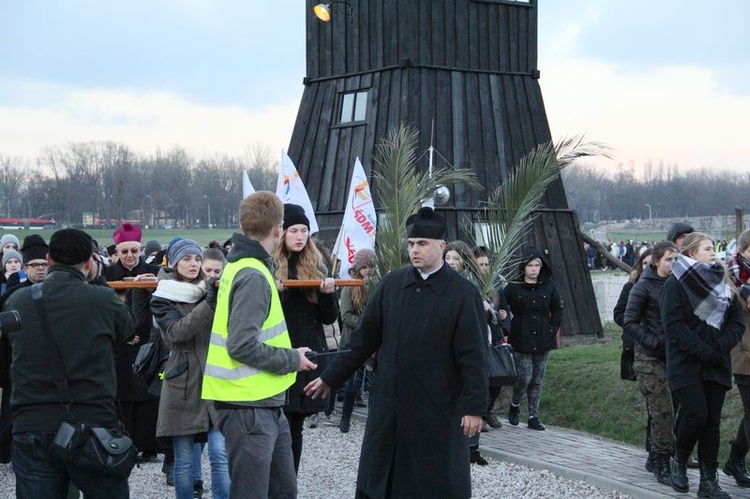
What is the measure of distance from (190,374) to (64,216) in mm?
59321

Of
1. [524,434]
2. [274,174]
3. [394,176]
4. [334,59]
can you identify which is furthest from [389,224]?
[274,174]

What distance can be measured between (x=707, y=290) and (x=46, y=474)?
503cm

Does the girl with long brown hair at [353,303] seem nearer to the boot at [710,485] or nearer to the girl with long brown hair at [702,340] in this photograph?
Answer: the girl with long brown hair at [702,340]

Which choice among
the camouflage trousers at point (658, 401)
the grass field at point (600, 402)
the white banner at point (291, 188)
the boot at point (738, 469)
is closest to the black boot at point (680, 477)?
the camouflage trousers at point (658, 401)

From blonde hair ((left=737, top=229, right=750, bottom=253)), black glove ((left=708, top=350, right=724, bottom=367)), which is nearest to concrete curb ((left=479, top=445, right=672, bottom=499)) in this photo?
black glove ((left=708, top=350, right=724, bottom=367))

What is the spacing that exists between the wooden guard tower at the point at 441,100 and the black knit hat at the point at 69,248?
13.2 m

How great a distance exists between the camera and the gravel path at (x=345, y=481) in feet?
28.7

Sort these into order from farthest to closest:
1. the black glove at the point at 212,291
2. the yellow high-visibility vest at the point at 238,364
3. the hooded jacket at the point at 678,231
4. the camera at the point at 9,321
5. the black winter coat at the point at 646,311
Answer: the hooded jacket at the point at 678,231
the black winter coat at the point at 646,311
the black glove at the point at 212,291
the yellow high-visibility vest at the point at 238,364
the camera at the point at 9,321

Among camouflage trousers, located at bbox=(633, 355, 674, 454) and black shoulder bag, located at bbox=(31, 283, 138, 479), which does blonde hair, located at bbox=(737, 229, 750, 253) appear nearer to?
camouflage trousers, located at bbox=(633, 355, 674, 454)

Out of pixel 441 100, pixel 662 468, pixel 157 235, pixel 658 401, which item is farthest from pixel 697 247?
pixel 157 235

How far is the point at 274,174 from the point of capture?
2918 inches

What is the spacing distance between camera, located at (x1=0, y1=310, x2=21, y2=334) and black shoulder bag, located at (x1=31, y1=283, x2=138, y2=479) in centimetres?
30

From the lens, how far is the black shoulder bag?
210 inches

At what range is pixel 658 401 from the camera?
30.0 feet
